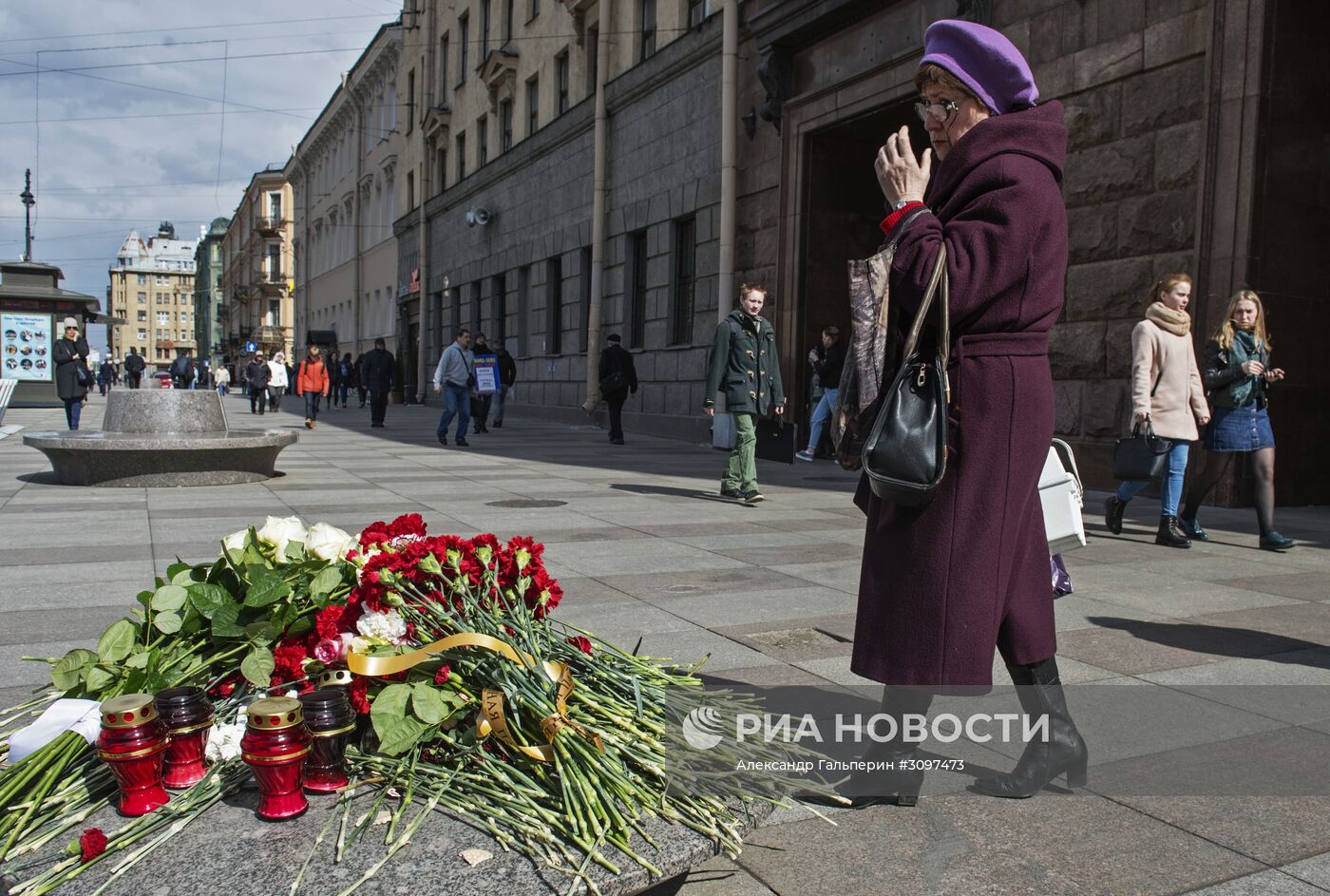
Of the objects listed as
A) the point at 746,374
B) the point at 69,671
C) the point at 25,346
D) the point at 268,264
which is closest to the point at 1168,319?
the point at 746,374

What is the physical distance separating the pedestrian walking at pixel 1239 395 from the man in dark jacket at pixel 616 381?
1024cm

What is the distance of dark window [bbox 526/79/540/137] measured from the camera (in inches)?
976

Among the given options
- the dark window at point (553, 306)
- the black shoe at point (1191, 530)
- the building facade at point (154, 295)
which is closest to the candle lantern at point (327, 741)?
the black shoe at point (1191, 530)

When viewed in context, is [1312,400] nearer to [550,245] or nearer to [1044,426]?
[1044,426]

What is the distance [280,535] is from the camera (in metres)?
2.81

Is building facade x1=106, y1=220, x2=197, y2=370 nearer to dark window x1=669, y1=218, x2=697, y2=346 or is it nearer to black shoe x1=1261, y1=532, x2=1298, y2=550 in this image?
dark window x1=669, y1=218, x2=697, y2=346

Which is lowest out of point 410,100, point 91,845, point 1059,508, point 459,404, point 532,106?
point 91,845

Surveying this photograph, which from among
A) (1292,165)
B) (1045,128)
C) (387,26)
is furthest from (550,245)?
(1045,128)

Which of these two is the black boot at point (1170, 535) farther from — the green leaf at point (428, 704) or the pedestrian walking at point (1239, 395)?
the green leaf at point (428, 704)

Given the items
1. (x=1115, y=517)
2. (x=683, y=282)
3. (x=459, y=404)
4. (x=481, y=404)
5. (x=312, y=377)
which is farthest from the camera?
(x=312, y=377)

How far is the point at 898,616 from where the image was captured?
2562mm

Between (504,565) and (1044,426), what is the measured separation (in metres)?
1.31

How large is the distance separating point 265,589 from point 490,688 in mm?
608

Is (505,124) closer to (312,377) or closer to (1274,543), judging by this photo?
(312,377)
